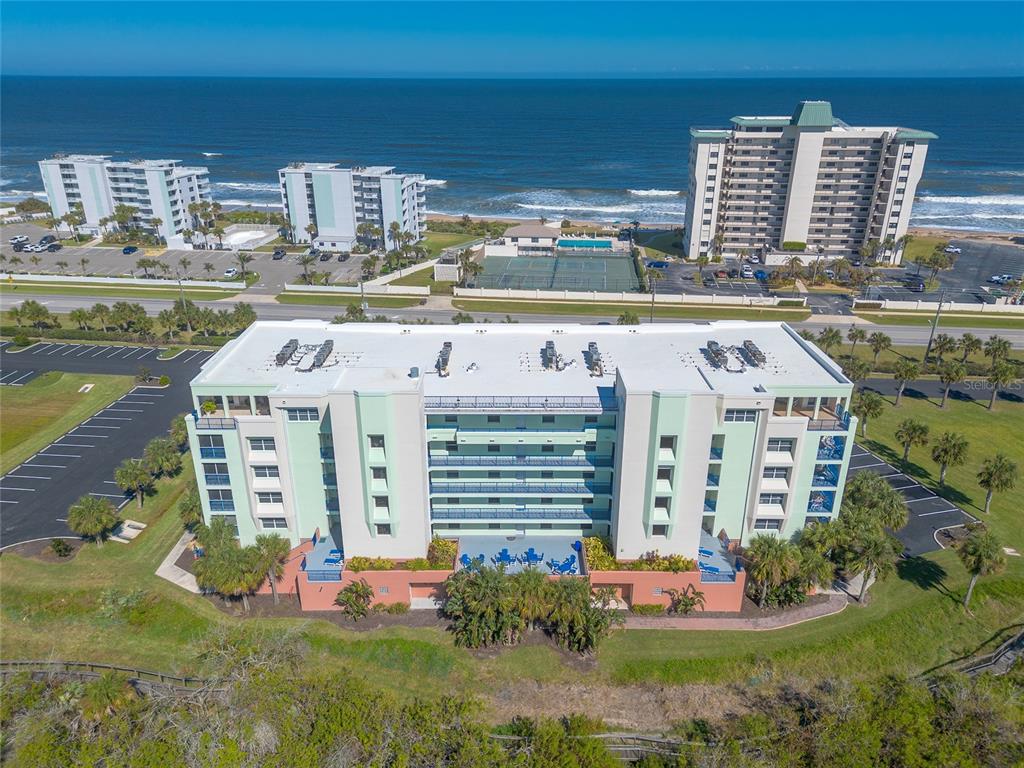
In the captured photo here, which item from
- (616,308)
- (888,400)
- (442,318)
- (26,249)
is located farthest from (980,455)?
(26,249)

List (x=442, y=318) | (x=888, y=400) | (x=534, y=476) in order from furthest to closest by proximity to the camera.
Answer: (x=442, y=318)
(x=888, y=400)
(x=534, y=476)

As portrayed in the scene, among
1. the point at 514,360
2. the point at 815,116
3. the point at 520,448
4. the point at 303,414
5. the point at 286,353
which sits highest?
→ the point at 815,116

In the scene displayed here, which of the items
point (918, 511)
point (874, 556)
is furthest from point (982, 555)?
point (918, 511)

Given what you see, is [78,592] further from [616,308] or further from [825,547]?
[616,308]

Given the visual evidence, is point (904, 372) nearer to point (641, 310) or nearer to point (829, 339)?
point (829, 339)

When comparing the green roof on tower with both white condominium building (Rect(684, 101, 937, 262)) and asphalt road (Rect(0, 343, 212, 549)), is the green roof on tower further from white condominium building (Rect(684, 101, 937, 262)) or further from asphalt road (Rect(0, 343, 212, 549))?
asphalt road (Rect(0, 343, 212, 549))

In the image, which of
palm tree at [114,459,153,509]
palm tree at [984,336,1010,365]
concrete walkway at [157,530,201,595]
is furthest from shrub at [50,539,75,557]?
palm tree at [984,336,1010,365]
